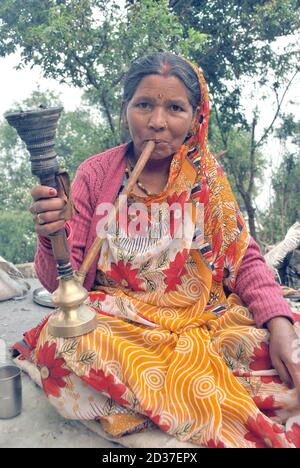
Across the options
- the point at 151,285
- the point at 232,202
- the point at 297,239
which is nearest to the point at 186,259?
the point at 151,285

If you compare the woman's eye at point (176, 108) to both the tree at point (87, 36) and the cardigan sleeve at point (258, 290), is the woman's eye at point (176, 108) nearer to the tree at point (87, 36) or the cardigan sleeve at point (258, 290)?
the cardigan sleeve at point (258, 290)

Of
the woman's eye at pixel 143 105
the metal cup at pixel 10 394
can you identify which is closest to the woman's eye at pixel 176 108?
the woman's eye at pixel 143 105

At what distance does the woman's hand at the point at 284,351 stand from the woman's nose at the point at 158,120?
93cm

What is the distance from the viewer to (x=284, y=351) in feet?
5.96

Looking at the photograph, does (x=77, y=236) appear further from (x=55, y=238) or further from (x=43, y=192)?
(x=43, y=192)

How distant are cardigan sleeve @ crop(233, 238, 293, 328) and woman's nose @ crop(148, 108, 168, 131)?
0.72 meters

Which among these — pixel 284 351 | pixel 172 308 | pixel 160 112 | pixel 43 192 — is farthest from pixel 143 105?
pixel 284 351

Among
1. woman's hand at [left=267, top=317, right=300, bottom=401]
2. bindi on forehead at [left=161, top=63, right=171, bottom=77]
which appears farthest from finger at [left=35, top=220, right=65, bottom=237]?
woman's hand at [left=267, top=317, right=300, bottom=401]

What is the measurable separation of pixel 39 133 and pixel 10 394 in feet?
3.80

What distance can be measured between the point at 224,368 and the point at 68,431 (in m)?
0.67

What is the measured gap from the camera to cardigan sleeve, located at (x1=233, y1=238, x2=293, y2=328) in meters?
1.96

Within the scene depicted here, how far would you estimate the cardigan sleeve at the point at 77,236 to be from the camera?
74.6 inches

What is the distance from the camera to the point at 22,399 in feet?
6.89

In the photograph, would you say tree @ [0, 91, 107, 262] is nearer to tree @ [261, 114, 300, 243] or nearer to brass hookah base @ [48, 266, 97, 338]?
tree @ [261, 114, 300, 243]
